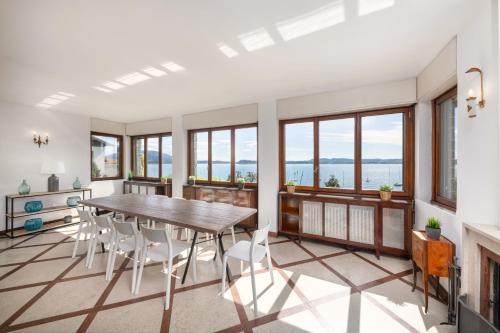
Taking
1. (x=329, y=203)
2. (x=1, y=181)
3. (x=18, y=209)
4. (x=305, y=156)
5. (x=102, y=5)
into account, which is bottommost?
(x=18, y=209)

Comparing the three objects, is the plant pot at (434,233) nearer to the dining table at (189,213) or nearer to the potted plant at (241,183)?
the dining table at (189,213)

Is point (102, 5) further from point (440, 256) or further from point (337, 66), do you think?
point (440, 256)

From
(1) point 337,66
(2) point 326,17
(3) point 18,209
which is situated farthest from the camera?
(3) point 18,209

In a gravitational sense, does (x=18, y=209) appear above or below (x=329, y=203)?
below

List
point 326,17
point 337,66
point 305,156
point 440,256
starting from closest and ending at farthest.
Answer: point 326,17 < point 440,256 < point 337,66 < point 305,156

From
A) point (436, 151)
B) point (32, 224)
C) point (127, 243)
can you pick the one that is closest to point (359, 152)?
point (436, 151)

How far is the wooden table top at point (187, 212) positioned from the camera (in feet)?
7.54

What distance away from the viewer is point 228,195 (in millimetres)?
4574

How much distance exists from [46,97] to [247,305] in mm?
5113

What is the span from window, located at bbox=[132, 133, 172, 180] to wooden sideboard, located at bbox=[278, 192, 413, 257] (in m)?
3.73

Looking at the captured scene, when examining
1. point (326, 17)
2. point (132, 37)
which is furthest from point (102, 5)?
point (326, 17)

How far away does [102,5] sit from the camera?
162 cm

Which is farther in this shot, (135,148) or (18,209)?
(135,148)

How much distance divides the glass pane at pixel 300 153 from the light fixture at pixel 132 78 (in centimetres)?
267
